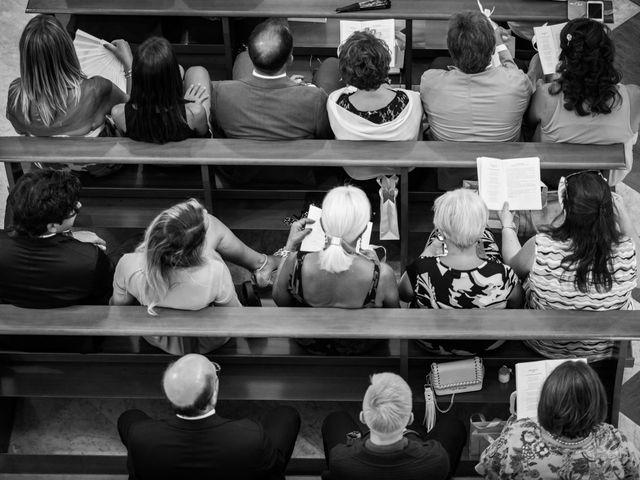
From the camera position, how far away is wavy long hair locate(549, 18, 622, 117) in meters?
3.85

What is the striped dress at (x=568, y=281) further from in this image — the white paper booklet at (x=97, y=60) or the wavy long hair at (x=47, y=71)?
the white paper booklet at (x=97, y=60)

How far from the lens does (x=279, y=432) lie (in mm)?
3455

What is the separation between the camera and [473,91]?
3998 millimetres

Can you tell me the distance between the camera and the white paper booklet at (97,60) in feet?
15.2

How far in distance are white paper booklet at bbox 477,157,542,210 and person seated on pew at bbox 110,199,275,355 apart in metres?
1.14

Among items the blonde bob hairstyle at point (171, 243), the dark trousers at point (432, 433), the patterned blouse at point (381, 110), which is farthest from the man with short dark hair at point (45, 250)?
the patterned blouse at point (381, 110)

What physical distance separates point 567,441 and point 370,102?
1681 mm

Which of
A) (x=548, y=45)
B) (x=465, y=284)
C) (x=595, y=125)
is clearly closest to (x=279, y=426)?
(x=465, y=284)

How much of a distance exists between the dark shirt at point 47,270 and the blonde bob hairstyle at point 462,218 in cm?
134

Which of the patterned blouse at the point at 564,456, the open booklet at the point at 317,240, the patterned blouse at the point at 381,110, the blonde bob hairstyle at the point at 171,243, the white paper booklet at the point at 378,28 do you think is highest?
the white paper booklet at the point at 378,28

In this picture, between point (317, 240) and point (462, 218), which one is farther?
point (317, 240)

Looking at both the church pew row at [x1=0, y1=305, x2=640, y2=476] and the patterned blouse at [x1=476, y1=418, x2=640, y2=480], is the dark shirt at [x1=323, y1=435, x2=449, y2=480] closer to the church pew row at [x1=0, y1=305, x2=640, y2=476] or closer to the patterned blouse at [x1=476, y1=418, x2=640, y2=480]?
the patterned blouse at [x1=476, y1=418, x2=640, y2=480]

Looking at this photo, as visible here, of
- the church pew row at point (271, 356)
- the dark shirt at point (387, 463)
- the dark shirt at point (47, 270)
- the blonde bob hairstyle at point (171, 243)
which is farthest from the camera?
the dark shirt at point (47, 270)

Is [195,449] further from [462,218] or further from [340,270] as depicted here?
[462,218]
